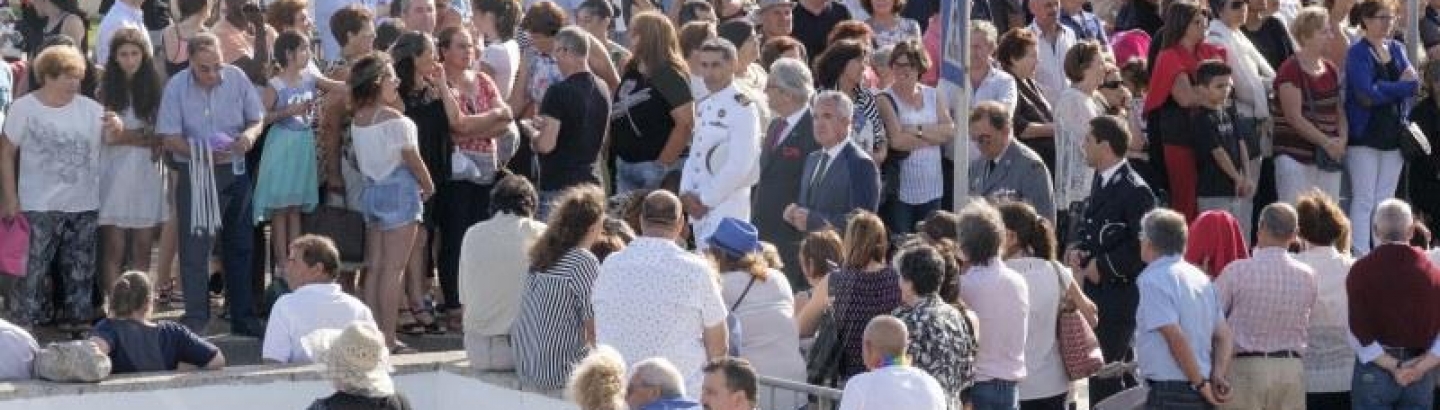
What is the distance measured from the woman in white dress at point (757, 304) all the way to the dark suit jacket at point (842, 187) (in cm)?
160

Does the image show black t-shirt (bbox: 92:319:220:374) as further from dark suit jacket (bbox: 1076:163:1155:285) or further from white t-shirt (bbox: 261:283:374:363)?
dark suit jacket (bbox: 1076:163:1155:285)

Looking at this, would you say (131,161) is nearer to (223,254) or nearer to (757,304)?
(223,254)

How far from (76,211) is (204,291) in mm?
723

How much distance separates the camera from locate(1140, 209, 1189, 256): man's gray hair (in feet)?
45.8

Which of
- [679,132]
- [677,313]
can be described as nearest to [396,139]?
[679,132]

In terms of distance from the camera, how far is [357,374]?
12.1 meters

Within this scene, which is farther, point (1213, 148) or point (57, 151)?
point (1213, 148)

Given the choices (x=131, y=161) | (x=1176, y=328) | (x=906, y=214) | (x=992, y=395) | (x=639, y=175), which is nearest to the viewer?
(x=992, y=395)

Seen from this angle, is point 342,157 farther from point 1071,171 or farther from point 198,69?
point 1071,171

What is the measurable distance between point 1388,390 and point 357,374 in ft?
15.8

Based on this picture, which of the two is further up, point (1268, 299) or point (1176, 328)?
point (1268, 299)

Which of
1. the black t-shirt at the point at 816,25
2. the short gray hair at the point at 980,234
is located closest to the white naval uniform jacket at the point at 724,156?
the short gray hair at the point at 980,234

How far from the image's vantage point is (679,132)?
1675 centimetres

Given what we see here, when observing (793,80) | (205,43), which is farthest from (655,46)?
(205,43)
